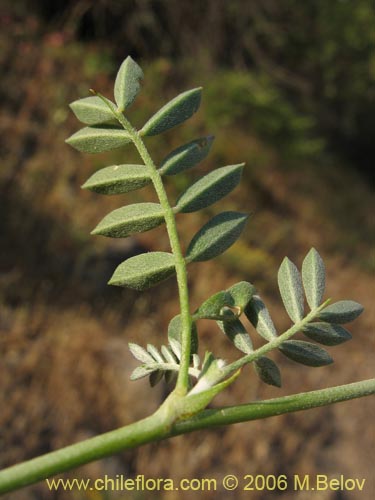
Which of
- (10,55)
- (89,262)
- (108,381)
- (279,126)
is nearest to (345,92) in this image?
(279,126)

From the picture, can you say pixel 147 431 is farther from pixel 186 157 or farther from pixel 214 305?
pixel 186 157

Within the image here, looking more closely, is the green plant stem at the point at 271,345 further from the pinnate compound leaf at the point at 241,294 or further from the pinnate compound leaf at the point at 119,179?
the pinnate compound leaf at the point at 119,179

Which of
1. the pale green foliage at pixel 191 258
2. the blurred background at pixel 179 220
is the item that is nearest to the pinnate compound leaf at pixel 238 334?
the pale green foliage at pixel 191 258

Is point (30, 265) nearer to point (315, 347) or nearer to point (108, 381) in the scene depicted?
point (108, 381)

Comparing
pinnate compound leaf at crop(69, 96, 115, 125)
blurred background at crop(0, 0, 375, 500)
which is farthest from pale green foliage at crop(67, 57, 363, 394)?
blurred background at crop(0, 0, 375, 500)

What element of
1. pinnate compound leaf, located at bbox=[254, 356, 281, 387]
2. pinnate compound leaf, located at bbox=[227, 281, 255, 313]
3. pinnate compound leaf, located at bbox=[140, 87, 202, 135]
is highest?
pinnate compound leaf, located at bbox=[140, 87, 202, 135]

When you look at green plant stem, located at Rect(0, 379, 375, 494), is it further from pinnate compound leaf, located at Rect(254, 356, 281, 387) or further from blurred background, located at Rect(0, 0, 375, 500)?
blurred background, located at Rect(0, 0, 375, 500)
